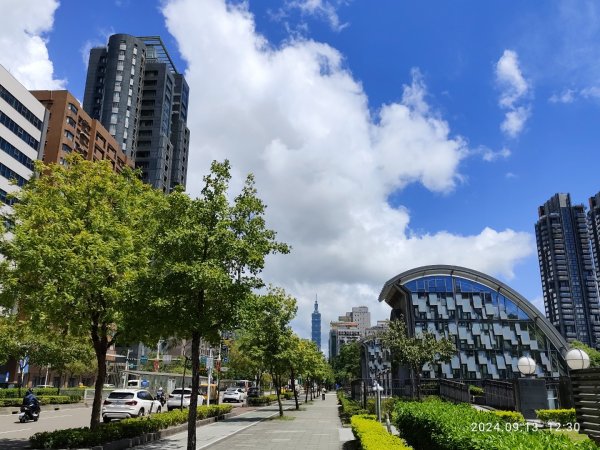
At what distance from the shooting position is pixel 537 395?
19.9 meters

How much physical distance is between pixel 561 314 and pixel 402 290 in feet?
494

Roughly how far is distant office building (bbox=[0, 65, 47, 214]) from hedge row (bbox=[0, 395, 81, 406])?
25.8 m

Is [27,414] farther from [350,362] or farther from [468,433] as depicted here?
[350,362]

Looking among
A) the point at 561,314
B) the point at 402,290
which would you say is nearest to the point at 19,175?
the point at 402,290

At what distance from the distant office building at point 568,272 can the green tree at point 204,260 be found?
19079 cm

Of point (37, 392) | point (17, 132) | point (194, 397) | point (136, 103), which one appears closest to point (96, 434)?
point (194, 397)

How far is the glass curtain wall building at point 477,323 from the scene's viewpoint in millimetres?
58094

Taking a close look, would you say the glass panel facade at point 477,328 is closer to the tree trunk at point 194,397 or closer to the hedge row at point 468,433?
the hedge row at point 468,433

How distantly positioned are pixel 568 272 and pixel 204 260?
202837 mm

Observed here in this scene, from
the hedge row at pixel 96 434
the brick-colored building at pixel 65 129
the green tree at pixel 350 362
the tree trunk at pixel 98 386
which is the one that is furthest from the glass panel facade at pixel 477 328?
the green tree at pixel 350 362

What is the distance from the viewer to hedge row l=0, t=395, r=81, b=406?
34.2 m

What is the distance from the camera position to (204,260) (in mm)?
14297

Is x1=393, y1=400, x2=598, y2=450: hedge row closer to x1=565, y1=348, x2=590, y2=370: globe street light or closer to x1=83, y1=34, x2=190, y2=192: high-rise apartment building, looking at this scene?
x1=565, y1=348, x2=590, y2=370: globe street light

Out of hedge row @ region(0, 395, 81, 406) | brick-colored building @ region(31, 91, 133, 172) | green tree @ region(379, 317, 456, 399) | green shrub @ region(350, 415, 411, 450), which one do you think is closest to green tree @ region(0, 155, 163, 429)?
green shrub @ region(350, 415, 411, 450)
